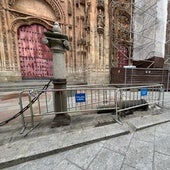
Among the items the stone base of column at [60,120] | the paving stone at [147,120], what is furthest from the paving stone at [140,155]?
the stone base of column at [60,120]

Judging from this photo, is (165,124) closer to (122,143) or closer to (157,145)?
(157,145)

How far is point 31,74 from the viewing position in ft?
31.5

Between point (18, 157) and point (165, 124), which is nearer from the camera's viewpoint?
point (18, 157)

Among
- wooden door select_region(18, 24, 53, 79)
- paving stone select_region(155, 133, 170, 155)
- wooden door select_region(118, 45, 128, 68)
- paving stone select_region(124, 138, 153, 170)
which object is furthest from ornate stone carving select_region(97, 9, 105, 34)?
paving stone select_region(124, 138, 153, 170)

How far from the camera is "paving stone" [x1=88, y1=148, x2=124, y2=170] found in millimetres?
1912

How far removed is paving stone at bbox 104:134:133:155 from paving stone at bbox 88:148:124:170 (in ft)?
0.41

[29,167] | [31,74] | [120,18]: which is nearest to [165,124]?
[29,167]

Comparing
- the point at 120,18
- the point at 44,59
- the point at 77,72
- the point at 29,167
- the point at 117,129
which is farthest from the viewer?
the point at 120,18

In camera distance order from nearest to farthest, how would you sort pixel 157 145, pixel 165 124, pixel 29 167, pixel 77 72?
pixel 29 167 < pixel 157 145 < pixel 165 124 < pixel 77 72

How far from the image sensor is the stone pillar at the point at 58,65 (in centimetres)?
288

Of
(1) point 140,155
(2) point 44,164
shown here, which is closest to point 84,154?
(2) point 44,164

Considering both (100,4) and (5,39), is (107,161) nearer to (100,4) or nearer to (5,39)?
(5,39)

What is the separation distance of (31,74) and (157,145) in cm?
933

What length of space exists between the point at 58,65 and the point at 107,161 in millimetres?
2260
